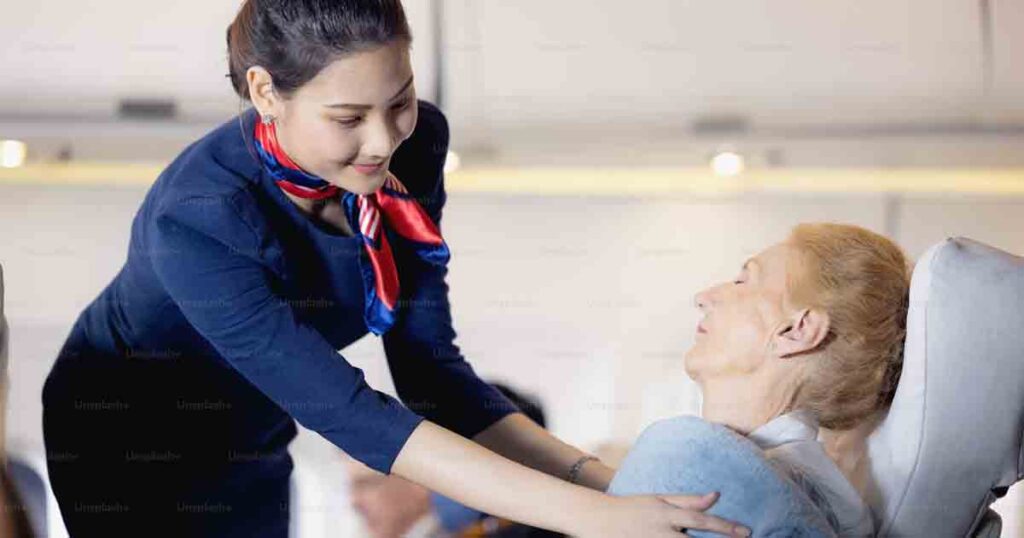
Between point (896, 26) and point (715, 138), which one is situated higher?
point (896, 26)

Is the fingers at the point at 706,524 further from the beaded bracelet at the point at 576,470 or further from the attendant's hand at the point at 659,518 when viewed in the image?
the beaded bracelet at the point at 576,470

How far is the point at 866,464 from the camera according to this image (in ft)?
3.58

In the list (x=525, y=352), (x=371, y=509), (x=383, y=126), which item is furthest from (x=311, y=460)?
(x=383, y=126)

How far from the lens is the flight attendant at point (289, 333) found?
1.06 meters

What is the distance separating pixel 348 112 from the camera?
3.62 feet

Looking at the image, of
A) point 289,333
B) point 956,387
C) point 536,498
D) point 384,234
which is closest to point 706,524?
point 536,498

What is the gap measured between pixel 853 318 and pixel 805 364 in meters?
0.05

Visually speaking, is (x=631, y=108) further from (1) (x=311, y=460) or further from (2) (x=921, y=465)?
(2) (x=921, y=465)

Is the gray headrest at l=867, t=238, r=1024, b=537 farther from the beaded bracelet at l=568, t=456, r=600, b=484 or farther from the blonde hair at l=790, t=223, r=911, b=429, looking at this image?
the beaded bracelet at l=568, t=456, r=600, b=484

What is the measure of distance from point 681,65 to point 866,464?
0.83 m

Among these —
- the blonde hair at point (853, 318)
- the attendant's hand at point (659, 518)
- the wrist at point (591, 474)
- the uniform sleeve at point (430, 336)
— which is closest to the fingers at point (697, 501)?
the attendant's hand at point (659, 518)

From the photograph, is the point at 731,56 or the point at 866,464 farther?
the point at 731,56

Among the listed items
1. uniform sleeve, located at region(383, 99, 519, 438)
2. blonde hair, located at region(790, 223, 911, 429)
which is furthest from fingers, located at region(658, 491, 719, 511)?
uniform sleeve, located at region(383, 99, 519, 438)

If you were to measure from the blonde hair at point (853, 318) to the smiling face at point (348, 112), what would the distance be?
37 centimetres
